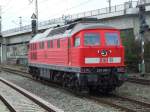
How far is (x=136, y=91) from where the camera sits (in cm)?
2141

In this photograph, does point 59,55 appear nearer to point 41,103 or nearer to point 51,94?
point 51,94

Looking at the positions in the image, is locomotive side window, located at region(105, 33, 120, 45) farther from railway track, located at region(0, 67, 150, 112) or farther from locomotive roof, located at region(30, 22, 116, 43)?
railway track, located at region(0, 67, 150, 112)

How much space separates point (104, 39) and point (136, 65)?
16.1m

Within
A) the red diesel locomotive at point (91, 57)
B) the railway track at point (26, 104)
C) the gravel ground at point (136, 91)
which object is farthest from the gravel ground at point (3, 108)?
the gravel ground at point (136, 91)

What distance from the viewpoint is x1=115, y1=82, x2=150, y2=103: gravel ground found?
18.9m

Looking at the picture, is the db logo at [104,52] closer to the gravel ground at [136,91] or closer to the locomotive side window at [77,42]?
the locomotive side window at [77,42]

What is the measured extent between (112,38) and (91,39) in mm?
988

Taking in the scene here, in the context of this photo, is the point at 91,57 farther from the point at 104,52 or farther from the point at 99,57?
the point at 104,52

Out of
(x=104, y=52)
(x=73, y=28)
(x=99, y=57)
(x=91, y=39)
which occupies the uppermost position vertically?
(x=73, y=28)

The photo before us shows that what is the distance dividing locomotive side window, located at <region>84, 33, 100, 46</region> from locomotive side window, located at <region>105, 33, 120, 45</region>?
16.6 inches

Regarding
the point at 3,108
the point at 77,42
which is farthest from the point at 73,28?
the point at 3,108

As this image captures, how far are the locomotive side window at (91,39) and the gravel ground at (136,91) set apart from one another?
2678 millimetres

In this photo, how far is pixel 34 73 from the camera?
31016 millimetres

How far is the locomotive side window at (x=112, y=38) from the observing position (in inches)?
781
